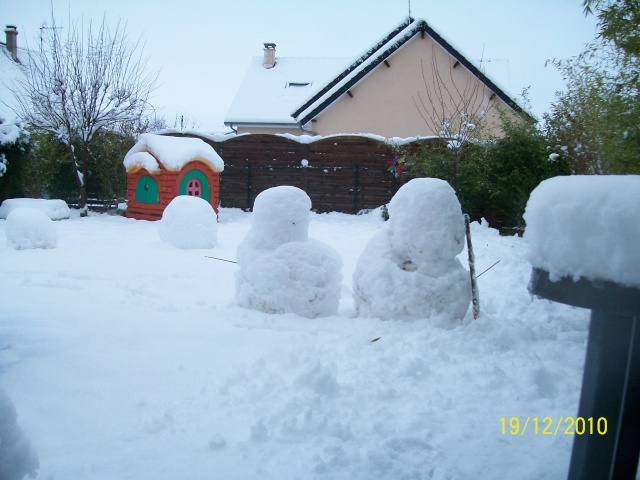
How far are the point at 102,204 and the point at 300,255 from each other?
37.0ft

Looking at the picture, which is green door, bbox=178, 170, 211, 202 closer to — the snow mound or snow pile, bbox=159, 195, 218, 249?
snow pile, bbox=159, 195, 218, 249

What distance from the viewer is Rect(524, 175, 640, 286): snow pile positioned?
1.18m

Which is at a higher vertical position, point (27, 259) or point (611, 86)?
point (611, 86)

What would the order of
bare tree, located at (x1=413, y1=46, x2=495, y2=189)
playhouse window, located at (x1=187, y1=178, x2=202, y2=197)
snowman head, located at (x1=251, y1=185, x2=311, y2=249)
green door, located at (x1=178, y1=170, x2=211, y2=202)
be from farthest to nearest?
playhouse window, located at (x1=187, y1=178, x2=202, y2=197), green door, located at (x1=178, y1=170, x2=211, y2=202), bare tree, located at (x1=413, y1=46, x2=495, y2=189), snowman head, located at (x1=251, y1=185, x2=311, y2=249)

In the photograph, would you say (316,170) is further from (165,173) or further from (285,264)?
(285,264)

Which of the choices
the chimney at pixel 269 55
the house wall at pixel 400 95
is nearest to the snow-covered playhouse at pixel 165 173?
the house wall at pixel 400 95

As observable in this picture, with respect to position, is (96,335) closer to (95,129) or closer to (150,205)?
(150,205)

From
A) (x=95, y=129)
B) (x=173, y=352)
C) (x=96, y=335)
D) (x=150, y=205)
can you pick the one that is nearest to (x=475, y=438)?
(x=173, y=352)

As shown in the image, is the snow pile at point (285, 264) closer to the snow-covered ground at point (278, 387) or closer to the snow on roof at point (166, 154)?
the snow-covered ground at point (278, 387)

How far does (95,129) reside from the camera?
39.7 feet

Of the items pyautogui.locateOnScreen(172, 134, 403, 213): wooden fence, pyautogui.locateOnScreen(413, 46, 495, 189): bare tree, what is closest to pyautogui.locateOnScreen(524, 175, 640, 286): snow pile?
pyautogui.locateOnScreen(413, 46, 495, 189): bare tree

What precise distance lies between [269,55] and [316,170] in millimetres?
10506

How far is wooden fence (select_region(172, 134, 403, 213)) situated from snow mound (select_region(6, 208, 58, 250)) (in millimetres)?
6859

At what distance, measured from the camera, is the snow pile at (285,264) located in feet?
12.5
